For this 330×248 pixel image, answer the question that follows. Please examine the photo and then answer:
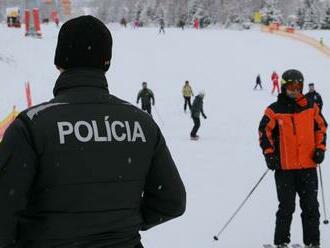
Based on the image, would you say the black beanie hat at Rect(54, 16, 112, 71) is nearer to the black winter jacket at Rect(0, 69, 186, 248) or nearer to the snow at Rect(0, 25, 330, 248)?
the black winter jacket at Rect(0, 69, 186, 248)

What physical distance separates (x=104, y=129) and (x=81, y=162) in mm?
155

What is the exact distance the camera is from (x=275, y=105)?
5.25 m

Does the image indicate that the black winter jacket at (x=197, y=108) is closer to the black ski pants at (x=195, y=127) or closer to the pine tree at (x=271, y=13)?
the black ski pants at (x=195, y=127)

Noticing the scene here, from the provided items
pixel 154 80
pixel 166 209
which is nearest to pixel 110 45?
pixel 166 209

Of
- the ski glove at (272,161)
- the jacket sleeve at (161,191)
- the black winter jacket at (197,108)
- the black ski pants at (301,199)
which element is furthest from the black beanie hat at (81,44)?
the black winter jacket at (197,108)

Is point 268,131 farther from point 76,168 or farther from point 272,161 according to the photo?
point 76,168

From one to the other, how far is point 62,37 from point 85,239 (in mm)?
777

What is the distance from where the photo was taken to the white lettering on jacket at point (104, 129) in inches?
77.5

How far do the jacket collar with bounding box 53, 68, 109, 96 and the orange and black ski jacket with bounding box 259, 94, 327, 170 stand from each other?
130 inches

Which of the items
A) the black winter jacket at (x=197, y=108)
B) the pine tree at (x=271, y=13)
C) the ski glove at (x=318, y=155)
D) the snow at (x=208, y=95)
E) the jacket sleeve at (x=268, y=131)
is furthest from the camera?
the pine tree at (x=271, y=13)

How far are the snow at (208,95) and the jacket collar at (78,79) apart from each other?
4127 mm

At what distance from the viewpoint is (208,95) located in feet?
92.4

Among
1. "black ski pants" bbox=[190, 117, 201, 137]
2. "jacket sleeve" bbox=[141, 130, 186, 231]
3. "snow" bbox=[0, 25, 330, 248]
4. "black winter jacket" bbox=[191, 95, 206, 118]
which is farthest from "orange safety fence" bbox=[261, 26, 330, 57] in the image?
"jacket sleeve" bbox=[141, 130, 186, 231]

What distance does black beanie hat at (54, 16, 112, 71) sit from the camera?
2.11m
